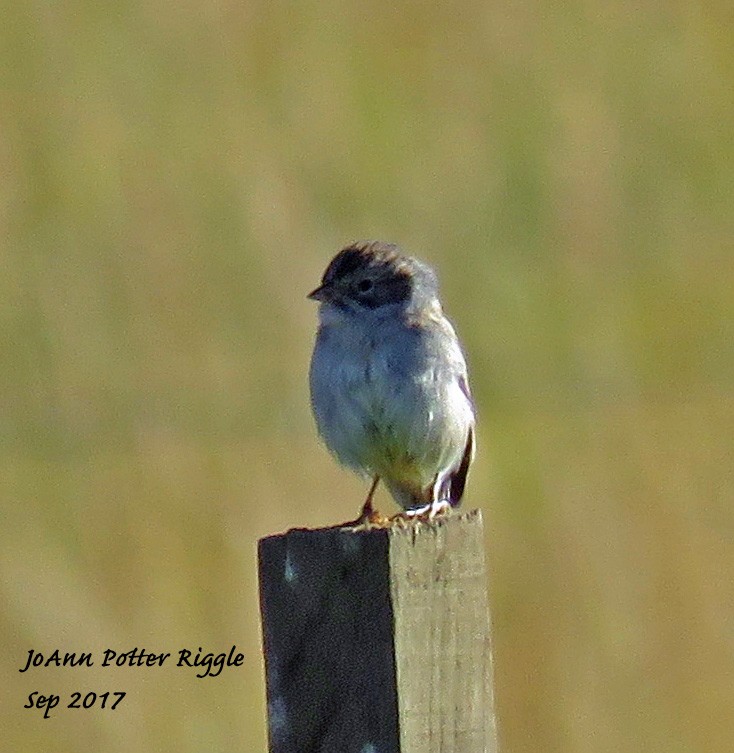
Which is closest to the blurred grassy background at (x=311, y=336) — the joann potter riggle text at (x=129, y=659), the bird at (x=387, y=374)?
the joann potter riggle text at (x=129, y=659)

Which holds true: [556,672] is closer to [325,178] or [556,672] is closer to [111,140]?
[325,178]

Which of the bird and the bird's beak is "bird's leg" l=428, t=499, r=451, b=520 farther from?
the bird's beak

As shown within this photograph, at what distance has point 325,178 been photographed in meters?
10.0

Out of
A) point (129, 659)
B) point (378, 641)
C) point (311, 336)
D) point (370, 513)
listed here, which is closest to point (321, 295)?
point (370, 513)

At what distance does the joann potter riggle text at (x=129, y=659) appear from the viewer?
8469 millimetres

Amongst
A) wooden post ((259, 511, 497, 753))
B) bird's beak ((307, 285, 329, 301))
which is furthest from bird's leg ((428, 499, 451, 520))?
wooden post ((259, 511, 497, 753))

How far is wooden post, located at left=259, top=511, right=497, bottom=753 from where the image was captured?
3.53 m

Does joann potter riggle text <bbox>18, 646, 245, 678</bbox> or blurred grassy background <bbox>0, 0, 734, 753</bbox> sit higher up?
blurred grassy background <bbox>0, 0, 734, 753</bbox>

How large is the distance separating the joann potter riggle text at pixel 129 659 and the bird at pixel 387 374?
2.32 metres

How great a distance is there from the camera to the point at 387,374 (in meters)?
6.02

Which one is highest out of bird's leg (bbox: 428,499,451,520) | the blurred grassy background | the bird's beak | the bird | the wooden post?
the blurred grassy background

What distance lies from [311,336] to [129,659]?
1867 millimetres

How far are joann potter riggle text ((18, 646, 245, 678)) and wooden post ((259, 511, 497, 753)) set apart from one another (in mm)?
4674

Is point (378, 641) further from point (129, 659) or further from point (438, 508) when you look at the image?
point (129, 659)
